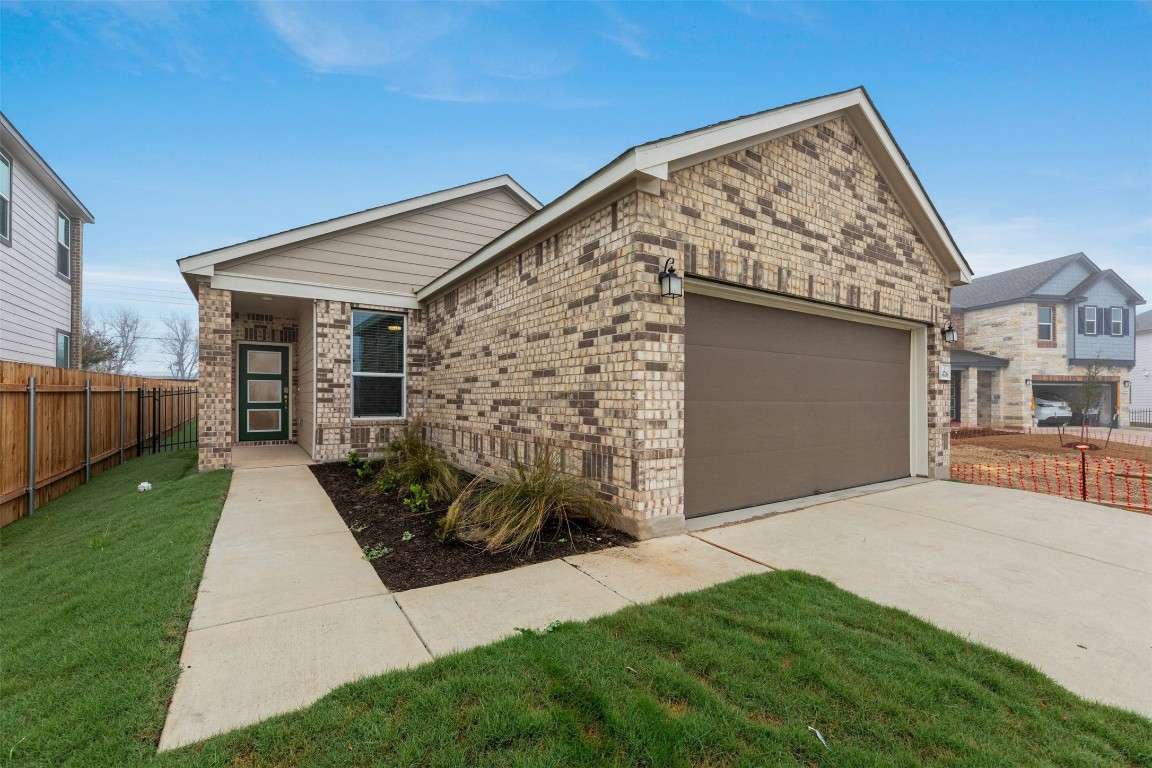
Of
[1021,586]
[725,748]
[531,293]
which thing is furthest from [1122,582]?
[531,293]

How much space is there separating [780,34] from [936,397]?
6450 millimetres

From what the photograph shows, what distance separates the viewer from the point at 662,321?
467 cm

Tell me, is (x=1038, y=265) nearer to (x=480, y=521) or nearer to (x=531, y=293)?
(x=531, y=293)

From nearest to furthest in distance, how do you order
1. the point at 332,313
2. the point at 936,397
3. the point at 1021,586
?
the point at 1021,586, the point at 936,397, the point at 332,313

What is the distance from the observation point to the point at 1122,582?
3750 millimetres

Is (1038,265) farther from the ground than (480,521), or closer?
farther from the ground

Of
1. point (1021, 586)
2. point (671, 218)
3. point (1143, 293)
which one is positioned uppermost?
point (1143, 293)

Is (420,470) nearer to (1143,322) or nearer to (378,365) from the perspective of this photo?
(378,365)

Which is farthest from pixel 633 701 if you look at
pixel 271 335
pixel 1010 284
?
pixel 1010 284

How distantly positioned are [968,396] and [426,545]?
72.9 feet

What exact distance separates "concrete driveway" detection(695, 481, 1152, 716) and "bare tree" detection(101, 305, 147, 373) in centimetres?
4891

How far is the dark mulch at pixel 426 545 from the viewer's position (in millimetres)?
3916

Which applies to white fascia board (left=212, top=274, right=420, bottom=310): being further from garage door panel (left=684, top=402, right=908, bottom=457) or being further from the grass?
garage door panel (left=684, top=402, right=908, bottom=457)

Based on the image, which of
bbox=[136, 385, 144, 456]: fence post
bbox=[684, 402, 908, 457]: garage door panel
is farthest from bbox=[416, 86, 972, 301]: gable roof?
bbox=[136, 385, 144, 456]: fence post
